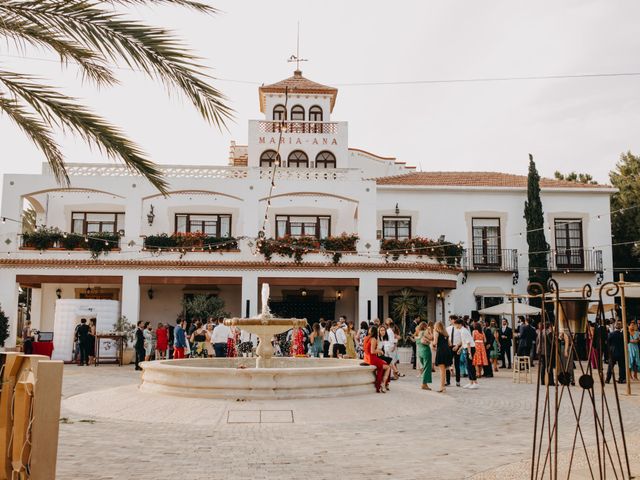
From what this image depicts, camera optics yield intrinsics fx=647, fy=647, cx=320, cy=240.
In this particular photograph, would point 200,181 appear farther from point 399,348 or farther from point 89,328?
point 399,348

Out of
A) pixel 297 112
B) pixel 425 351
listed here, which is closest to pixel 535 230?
pixel 297 112

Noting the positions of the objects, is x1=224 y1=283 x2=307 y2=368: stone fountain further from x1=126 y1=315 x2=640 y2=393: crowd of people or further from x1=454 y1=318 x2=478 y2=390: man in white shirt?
x1=454 y1=318 x2=478 y2=390: man in white shirt

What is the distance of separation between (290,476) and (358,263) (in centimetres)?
1960

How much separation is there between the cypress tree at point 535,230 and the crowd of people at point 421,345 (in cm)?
561

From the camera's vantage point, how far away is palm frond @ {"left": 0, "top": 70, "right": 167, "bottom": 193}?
7227mm

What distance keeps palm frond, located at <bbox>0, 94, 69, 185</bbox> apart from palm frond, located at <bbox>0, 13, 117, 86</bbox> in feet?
2.56

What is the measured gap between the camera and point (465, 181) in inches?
1197

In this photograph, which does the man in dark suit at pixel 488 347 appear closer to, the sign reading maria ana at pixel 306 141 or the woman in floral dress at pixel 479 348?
the woman in floral dress at pixel 479 348

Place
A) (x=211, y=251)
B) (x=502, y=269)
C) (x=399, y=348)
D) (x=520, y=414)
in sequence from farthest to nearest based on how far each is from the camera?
(x=502, y=269)
(x=211, y=251)
(x=399, y=348)
(x=520, y=414)

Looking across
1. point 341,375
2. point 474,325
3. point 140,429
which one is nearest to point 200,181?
point 474,325

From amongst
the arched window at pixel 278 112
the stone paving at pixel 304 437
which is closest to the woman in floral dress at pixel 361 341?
the stone paving at pixel 304 437

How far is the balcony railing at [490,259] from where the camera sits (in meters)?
28.9

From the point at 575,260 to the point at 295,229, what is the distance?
12.8 m

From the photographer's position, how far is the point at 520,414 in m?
10.6
